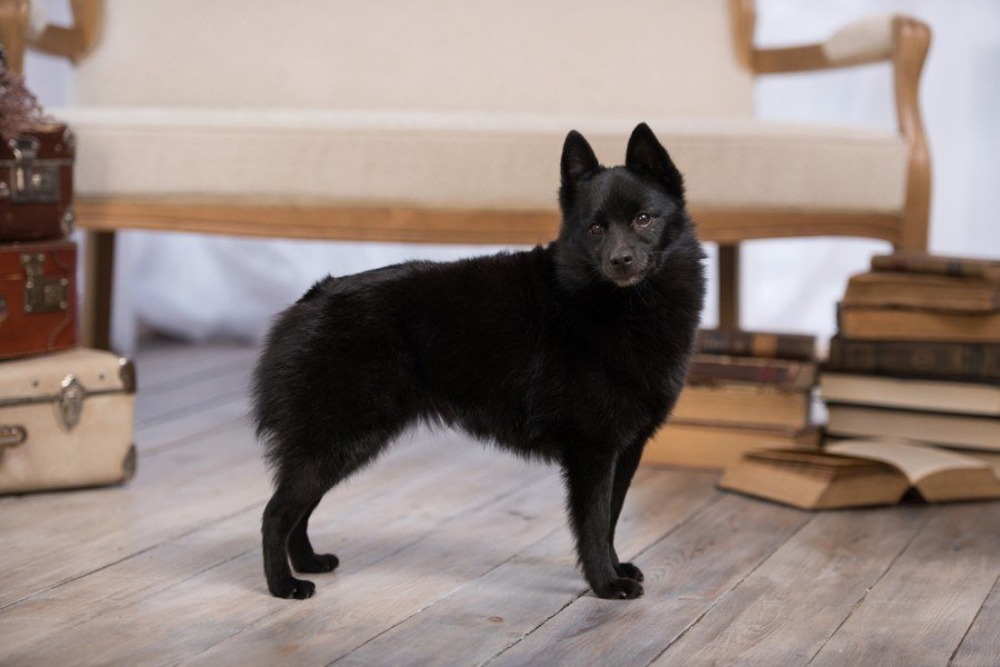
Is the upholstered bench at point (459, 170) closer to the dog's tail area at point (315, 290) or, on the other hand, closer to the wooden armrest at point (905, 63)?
the wooden armrest at point (905, 63)

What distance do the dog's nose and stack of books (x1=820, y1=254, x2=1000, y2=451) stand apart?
1053 millimetres

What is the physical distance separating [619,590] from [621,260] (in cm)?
49

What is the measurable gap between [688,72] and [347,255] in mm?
1371

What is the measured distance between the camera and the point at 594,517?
A: 1940mm

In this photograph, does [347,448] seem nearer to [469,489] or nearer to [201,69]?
[469,489]

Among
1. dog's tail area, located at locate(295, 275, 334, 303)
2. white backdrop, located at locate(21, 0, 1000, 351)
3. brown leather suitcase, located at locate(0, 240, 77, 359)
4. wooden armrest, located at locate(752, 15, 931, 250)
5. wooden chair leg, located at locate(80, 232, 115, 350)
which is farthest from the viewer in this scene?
white backdrop, located at locate(21, 0, 1000, 351)

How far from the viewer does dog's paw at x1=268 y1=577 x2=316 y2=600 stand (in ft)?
6.38

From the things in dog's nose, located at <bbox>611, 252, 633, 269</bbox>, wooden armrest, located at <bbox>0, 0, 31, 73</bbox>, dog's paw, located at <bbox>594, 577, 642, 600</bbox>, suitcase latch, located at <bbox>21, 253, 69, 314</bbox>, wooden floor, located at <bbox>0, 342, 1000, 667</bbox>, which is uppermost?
wooden armrest, located at <bbox>0, 0, 31, 73</bbox>

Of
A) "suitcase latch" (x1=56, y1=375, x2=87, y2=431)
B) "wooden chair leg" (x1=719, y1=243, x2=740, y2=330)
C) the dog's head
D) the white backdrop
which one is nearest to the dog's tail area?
the dog's head

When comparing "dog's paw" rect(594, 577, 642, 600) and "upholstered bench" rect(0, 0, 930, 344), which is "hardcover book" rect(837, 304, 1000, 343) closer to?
"upholstered bench" rect(0, 0, 930, 344)

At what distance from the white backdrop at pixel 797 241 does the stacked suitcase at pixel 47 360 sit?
1.32m

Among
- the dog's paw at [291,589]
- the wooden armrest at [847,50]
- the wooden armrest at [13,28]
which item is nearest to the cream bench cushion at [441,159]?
the wooden armrest at [13,28]

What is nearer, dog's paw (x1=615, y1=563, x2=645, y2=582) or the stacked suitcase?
dog's paw (x1=615, y1=563, x2=645, y2=582)

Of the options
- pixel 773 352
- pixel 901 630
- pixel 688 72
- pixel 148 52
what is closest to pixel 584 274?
pixel 901 630
